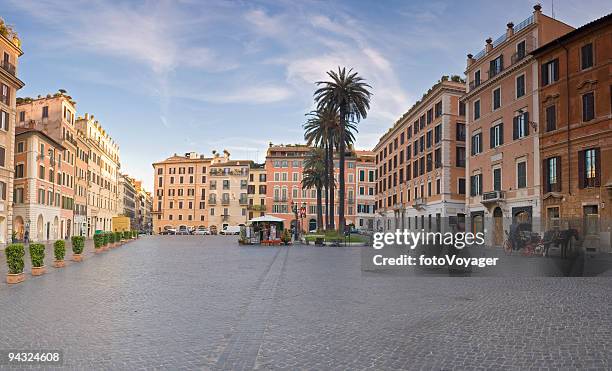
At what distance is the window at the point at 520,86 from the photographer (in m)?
37.2

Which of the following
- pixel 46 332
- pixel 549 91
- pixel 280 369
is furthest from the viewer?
pixel 549 91

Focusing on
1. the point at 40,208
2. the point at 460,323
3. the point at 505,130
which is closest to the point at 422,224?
the point at 505,130

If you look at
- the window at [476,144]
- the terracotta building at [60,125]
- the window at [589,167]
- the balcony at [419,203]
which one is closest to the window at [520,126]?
the window at [476,144]

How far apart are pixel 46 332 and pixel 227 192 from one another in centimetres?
10581

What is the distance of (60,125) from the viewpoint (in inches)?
2318

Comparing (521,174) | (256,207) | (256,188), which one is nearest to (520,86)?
(521,174)

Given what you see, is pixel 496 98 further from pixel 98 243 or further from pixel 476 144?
pixel 98 243

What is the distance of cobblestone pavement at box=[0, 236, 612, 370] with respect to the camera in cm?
688

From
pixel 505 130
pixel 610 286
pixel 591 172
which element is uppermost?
pixel 505 130

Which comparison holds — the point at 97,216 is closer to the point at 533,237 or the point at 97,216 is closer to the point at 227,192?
the point at 227,192

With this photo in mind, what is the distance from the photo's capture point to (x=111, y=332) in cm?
839

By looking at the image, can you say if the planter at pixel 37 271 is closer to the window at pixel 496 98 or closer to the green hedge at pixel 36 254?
the green hedge at pixel 36 254

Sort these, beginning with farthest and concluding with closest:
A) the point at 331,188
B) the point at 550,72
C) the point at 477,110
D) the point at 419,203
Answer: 1. the point at 419,203
2. the point at 331,188
3. the point at 477,110
4. the point at 550,72

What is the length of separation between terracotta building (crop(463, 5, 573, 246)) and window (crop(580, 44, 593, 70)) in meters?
4.21
